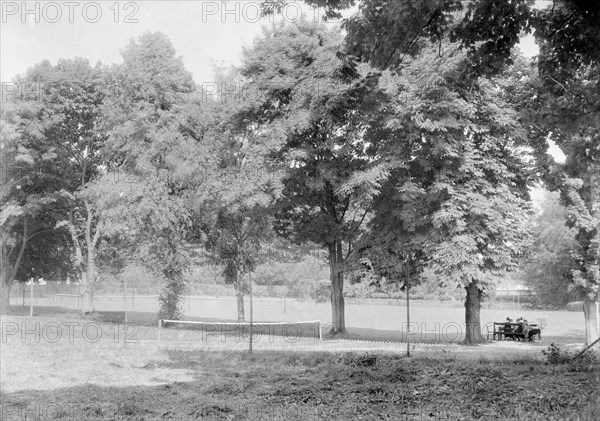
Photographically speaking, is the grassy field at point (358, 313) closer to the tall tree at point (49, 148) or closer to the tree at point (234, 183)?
the tall tree at point (49, 148)

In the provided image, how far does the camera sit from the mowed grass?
8.54 meters

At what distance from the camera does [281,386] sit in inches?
439

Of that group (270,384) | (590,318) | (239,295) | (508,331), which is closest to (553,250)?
(508,331)

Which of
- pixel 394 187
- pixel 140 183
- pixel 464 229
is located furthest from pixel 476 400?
pixel 140 183

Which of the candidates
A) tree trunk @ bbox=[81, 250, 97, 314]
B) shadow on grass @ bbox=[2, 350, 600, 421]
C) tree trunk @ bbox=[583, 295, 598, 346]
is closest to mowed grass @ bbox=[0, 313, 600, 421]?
shadow on grass @ bbox=[2, 350, 600, 421]

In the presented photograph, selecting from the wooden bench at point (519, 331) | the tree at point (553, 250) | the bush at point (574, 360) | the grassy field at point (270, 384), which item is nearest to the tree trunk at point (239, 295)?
the grassy field at point (270, 384)

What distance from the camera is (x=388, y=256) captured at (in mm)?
25594

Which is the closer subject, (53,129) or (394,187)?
(394,187)

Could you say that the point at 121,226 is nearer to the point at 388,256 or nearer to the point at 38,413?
the point at 388,256

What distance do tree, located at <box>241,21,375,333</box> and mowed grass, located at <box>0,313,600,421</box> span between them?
33.9 feet

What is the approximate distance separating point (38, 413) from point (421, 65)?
19843 millimetres

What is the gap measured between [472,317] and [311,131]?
1086 centimetres

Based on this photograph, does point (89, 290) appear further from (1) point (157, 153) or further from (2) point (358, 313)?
(2) point (358, 313)

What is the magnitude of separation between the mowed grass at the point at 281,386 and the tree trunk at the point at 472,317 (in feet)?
30.4
